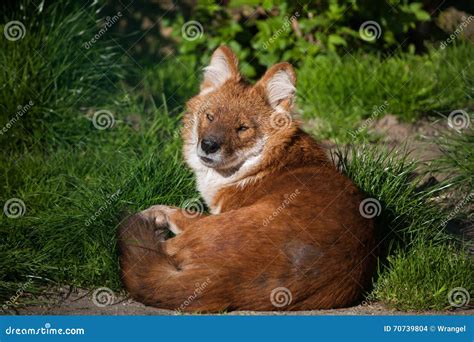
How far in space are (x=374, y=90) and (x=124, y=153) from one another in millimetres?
3053

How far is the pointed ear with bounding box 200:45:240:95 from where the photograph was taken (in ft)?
22.9

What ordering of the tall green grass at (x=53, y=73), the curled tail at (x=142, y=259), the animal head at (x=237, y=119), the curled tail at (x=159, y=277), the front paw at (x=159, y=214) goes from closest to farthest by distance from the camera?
the curled tail at (x=159, y=277) < the curled tail at (x=142, y=259) < the front paw at (x=159, y=214) < the animal head at (x=237, y=119) < the tall green grass at (x=53, y=73)

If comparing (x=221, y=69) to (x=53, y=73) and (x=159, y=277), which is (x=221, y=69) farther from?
(x=53, y=73)

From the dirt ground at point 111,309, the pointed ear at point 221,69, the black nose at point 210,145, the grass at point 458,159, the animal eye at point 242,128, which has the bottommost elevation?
the dirt ground at point 111,309

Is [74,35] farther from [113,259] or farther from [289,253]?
[289,253]

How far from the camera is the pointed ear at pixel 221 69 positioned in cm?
698

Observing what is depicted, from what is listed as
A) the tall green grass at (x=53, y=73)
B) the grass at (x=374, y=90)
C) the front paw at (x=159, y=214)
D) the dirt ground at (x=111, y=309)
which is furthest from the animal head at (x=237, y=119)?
the grass at (x=374, y=90)

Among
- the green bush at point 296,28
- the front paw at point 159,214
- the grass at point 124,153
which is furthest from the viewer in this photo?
the green bush at point 296,28

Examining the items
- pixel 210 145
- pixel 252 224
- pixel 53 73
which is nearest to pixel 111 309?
pixel 252 224

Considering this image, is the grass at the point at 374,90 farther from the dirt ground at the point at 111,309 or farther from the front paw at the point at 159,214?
the dirt ground at the point at 111,309

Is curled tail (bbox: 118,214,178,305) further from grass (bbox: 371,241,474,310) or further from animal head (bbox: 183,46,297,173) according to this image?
grass (bbox: 371,241,474,310)

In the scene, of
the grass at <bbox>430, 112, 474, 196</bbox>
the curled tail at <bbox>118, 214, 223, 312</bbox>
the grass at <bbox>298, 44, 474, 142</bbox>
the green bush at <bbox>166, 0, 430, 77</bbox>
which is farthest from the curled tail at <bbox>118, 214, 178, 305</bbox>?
the green bush at <bbox>166, 0, 430, 77</bbox>

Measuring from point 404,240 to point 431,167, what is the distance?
1.54 m

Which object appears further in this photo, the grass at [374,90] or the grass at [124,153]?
the grass at [374,90]
